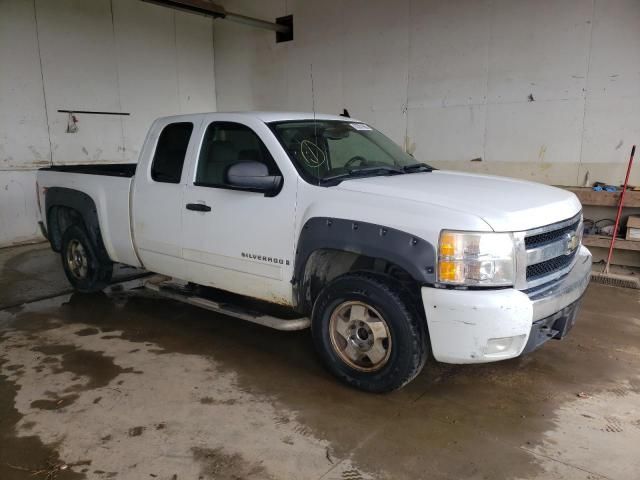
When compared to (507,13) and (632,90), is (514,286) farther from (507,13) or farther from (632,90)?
(507,13)

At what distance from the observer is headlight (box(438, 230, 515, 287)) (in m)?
2.92

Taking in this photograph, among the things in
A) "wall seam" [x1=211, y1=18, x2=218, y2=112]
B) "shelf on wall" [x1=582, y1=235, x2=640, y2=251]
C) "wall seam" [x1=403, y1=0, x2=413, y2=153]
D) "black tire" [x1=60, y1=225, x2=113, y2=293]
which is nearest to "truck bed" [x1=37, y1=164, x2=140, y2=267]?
"black tire" [x1=60, y1=225, x2=113, y2=293]

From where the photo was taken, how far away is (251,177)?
3.64 metres

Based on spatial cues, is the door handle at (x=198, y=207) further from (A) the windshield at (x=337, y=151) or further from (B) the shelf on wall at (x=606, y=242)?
(B) the shelf on wall at (x=606, y=242)

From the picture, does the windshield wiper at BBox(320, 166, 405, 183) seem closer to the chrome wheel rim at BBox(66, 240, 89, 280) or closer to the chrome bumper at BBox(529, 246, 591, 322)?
the chrome bumper at BBox(529, 246, 591, 322)

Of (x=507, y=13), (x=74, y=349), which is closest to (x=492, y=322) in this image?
(x=74, y=349)

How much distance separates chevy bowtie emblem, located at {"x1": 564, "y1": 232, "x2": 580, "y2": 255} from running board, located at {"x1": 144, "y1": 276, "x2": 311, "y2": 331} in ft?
6.22

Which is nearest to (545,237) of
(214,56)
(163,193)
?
(163,193)

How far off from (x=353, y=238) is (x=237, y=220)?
1.07m

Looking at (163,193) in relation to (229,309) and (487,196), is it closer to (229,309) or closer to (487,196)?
(229,309)

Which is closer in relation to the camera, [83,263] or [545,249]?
[545,249]

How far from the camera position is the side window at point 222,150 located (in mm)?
4043

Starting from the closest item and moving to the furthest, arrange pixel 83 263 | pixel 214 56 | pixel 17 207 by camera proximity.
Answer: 1. pixel 83 263
2. pixel 17 207
3. pixel 214 56

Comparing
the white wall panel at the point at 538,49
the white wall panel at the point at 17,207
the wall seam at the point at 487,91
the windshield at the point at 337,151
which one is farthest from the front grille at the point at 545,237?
the white wall panel at the point at 17,207
